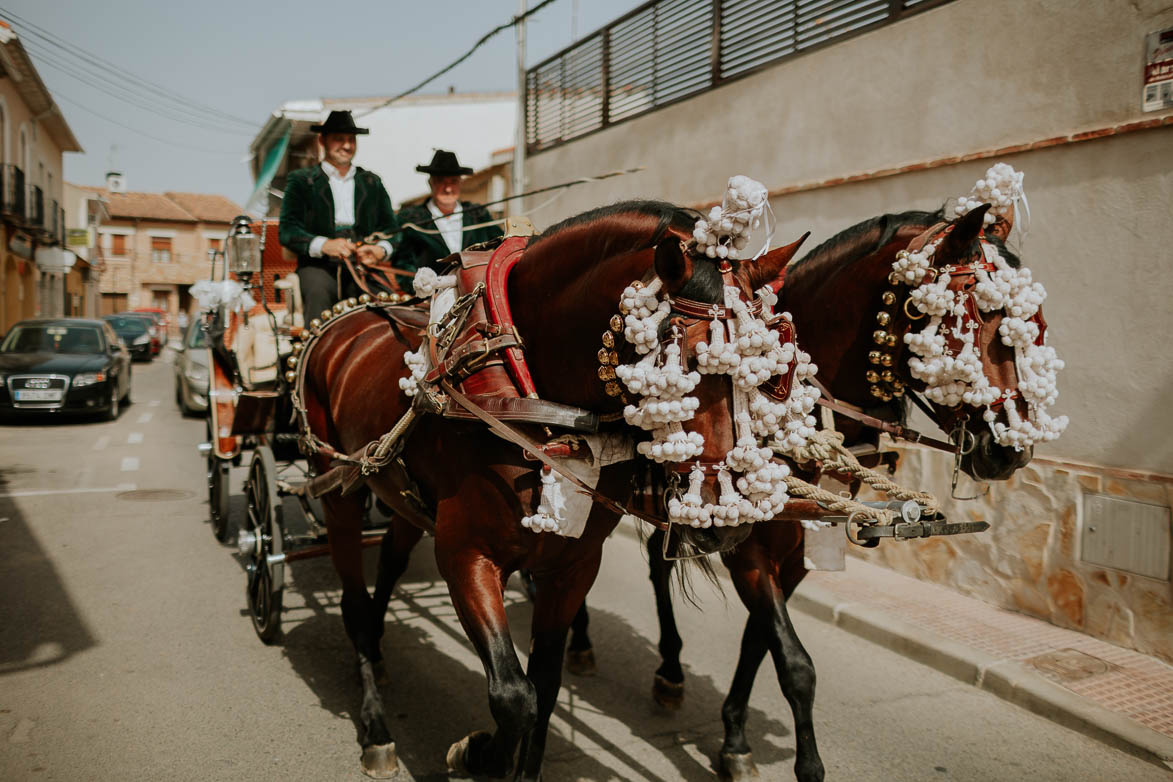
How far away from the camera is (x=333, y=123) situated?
509 cm

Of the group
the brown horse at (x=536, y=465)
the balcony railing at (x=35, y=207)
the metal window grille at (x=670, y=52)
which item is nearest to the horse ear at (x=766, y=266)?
the brown horse at (x=536, y=465)

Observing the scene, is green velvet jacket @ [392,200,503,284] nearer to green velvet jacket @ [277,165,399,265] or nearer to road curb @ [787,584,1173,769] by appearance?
green velvet jacket @ [277,165,399,265]

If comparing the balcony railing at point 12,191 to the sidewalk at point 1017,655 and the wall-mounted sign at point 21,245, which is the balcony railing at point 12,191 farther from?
the sidewalk at point 1017,655

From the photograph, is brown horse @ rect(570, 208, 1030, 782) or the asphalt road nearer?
brown horse @ rect(570, 208, 1030, 782)

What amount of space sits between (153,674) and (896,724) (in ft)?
12.1

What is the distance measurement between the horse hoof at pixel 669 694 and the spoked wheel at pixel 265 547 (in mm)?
2006

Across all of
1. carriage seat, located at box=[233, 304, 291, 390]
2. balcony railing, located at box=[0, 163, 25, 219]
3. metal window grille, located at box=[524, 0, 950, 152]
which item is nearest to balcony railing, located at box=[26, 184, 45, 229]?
balcony railing, located at box=[0, 163, 25, 219]

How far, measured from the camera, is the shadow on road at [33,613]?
4336 mm

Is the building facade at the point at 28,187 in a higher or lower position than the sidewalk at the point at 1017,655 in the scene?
higher

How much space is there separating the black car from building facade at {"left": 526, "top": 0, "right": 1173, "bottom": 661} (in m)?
11.1

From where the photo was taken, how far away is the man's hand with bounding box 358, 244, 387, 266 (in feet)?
15.5

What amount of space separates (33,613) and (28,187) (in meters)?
24.2

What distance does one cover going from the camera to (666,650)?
4.25 metres

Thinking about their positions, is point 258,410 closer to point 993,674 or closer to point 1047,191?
point 993,674
